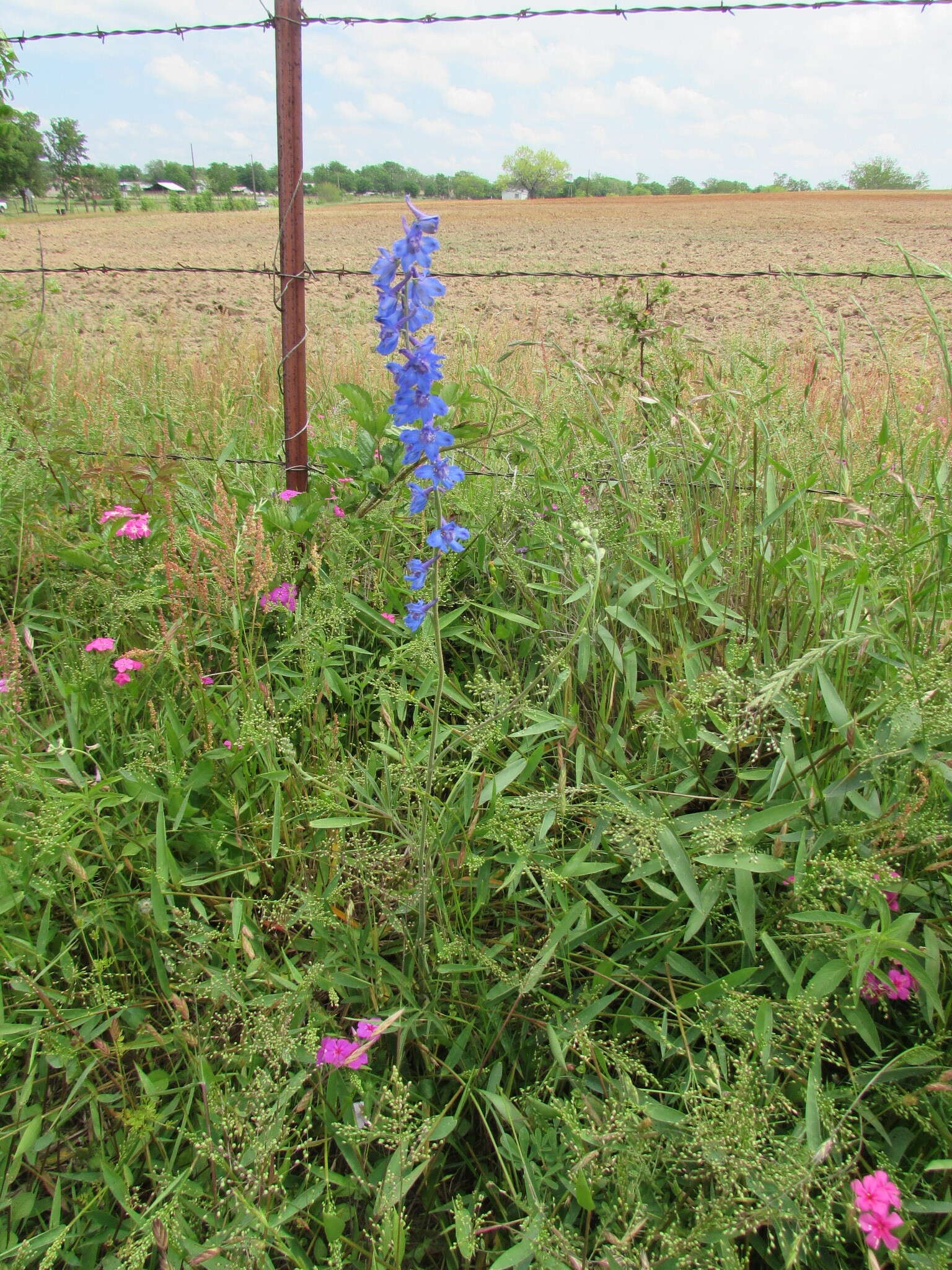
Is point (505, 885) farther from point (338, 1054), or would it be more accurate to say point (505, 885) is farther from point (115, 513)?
point (115, 513)

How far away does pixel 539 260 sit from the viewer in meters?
15.8

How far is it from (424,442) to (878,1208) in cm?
134

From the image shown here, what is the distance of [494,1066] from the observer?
135 centimetres

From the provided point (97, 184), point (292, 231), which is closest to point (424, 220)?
point (292, 231)

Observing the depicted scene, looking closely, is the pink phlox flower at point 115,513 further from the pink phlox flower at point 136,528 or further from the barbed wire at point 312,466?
the barbed wire at point 312,466

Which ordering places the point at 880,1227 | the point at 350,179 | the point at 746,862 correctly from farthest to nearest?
1. the point at 350,179
2. the point at 746,862
3. the point at 880,1227

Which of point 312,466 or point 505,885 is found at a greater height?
point 312,466

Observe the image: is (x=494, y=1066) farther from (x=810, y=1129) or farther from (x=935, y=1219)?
(x=935, y=1219)

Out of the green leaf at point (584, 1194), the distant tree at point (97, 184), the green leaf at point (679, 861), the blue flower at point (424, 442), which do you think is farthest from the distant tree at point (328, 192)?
the green leaf at point (584, 1194)

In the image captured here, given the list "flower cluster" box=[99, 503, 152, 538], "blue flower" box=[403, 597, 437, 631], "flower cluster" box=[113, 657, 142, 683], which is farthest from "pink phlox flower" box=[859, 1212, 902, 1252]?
"flower cluster" box=[99, 503, 152, 538]

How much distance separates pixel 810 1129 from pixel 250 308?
12769 mm

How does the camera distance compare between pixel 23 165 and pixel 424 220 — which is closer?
pixel 424 220

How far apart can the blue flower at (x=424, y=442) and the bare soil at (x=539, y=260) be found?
1.23 meters

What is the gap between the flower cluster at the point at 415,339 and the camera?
120 centimetres
